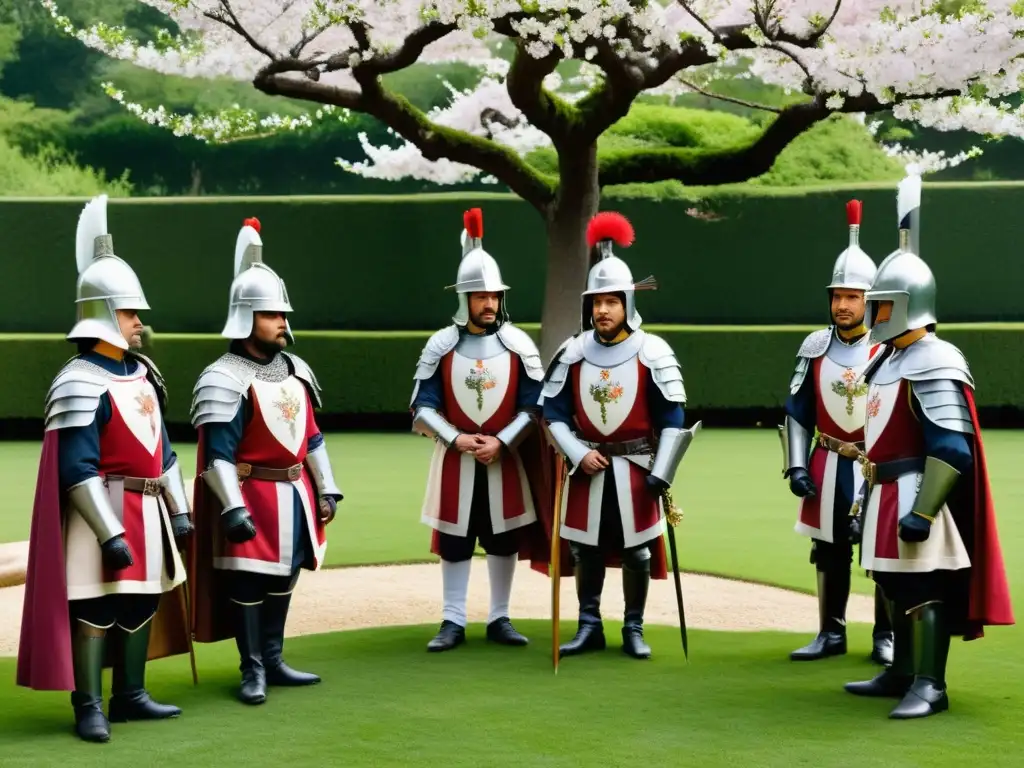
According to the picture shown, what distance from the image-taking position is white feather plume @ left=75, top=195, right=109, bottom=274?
5.08 m

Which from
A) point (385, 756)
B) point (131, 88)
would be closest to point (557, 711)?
point (385, 756)

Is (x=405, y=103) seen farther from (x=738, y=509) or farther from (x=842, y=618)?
(x=842, y=618)

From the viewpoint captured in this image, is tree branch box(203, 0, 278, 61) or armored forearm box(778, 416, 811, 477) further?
tree branch box(203, 0, 278, 61)

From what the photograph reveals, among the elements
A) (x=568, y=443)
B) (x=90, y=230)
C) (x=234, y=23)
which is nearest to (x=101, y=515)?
(x=90, y=230)

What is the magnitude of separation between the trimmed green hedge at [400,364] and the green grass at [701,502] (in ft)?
1.53

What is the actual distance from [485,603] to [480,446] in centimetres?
119

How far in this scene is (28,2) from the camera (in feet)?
77.0

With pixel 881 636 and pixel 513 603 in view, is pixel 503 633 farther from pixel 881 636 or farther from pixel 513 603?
pixel 881 636

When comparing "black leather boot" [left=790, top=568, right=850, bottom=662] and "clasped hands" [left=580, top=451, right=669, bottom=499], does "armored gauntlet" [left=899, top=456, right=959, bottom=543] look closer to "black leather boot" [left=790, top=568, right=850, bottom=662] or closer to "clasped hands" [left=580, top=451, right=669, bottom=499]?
"black leather boot" [left=790, top=568, right=850, bottom=662]

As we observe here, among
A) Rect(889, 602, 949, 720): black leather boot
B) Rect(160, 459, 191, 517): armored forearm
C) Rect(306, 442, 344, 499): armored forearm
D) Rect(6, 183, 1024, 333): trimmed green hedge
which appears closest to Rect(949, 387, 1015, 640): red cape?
Rect(889, 602, 949, 720): black leather boot

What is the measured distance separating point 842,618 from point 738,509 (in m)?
3.99

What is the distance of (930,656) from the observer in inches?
197

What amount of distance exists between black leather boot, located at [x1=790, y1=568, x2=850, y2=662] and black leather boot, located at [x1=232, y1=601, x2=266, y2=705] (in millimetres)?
2023

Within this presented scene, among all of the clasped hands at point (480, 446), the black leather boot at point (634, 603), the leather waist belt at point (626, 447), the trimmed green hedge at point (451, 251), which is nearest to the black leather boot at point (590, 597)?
the black leather boot at point (634, 603)
